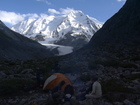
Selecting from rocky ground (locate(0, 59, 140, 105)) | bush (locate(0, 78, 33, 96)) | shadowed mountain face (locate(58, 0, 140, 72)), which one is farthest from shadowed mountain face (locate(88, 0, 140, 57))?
bush (locate(0, 78, 33, 96))

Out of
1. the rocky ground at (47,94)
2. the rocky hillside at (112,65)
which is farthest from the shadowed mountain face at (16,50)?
the rocky ground at (47,94)

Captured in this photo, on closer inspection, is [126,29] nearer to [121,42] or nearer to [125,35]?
[125,35]

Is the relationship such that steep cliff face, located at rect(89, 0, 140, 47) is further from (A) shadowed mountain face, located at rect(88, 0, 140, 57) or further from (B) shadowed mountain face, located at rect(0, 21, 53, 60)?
(B) shadowed mountain face, located at rect(0, 21, 53, 60)

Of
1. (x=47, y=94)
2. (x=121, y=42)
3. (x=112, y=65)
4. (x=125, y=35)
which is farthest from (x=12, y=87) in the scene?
(x=125, y=35)

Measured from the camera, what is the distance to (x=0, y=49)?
5728 cm

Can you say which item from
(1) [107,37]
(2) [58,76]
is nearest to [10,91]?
(2) [58,76]

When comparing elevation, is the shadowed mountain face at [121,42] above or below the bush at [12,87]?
above

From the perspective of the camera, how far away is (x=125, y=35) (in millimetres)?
35312

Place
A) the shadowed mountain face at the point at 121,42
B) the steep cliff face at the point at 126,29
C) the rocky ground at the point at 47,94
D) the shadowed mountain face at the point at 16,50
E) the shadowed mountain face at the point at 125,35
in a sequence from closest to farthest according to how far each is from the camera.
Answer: the rocky ground at the point at 47,94, the shadowed mountain face at the point at 121,42, the shadowed mountain face at the point at 125,35, the steep cliff face at the point at 126,29, the shadowed mountain face at the point at 16,50

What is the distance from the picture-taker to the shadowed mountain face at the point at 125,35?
2997 centimetres

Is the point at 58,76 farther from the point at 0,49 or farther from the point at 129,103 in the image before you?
the point at 0,49

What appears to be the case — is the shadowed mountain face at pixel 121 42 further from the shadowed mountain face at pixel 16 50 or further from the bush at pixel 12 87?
the shadowed mountain face at pixel 16 50

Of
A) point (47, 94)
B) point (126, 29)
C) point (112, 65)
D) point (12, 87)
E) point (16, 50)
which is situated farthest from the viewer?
point (16, 50)

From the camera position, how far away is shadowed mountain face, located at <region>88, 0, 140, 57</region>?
30.0 m
